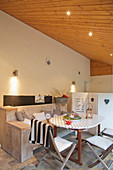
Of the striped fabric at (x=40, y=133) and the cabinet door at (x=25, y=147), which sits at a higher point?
the striped fabric at (x=40, y=133)

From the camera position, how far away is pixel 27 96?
158 inches

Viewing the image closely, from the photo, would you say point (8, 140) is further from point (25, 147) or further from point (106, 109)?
point (106, 109)

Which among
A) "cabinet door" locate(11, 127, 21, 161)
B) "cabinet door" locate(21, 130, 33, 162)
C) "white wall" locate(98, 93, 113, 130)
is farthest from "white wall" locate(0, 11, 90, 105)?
"white wall" locate(98, 93, 113, 130)

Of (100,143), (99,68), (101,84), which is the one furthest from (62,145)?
(99,68)

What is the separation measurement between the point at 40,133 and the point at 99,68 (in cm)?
564

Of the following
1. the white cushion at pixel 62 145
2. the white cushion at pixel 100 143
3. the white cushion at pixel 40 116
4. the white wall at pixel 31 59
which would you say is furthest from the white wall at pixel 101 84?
the white cushion at pixel 62 145

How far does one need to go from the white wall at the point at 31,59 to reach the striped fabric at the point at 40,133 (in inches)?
71.0

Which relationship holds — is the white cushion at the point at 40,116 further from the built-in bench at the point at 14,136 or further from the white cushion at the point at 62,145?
the white cushion at the point at 62,145

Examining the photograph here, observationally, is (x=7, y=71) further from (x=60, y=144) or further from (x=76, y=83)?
(x=76, y=83)

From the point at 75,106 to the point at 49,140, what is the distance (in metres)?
2.87

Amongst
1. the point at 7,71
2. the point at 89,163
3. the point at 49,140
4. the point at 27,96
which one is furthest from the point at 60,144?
the point at 7,71

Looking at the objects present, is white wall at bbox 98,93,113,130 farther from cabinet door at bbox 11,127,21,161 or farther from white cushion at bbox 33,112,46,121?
cabinet door at bbox 11,127,21,161

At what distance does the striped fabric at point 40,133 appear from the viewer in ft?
6.16

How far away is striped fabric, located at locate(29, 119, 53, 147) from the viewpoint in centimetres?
188
